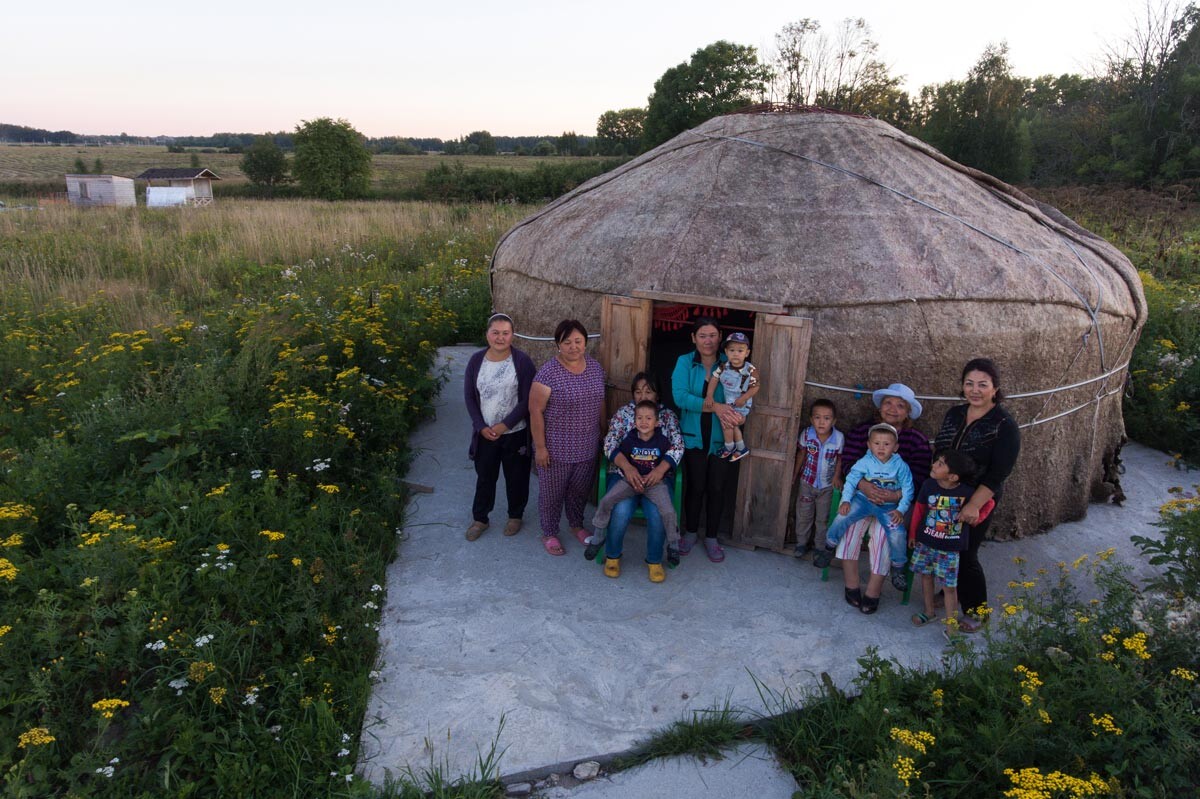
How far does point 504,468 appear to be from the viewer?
15.3ft

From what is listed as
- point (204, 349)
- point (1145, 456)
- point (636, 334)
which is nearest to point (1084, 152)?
point (1145, 456)

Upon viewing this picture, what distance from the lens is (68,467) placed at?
4.54m

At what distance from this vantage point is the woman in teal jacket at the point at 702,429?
169 inches

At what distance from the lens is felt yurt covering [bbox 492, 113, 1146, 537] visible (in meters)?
4.37

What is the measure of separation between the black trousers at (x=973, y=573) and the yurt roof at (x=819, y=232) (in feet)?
4.73

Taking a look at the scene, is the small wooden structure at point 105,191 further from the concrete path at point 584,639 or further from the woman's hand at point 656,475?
the woman's hand at point 656,475

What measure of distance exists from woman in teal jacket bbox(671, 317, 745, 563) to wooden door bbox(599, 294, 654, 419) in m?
0.39

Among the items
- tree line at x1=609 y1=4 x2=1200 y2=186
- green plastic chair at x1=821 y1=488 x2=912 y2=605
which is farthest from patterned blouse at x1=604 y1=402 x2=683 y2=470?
tree line at x1=609 y1=4 x2=1200 y2=186

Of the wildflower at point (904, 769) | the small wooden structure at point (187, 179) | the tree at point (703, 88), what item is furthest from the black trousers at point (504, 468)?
the small wooden structure at point (187, 179)

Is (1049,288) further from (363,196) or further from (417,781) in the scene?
(363,196)

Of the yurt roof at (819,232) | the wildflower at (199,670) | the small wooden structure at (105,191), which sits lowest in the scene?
the wildflower at (199,670)

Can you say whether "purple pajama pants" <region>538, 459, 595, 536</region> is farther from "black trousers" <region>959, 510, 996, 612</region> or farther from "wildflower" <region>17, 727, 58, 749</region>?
"wildflower" <region>17, 727, 58, 749</region>

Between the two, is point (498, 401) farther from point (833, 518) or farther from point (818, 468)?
point (833, 518)

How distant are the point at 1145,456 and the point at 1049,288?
2.75 meters
